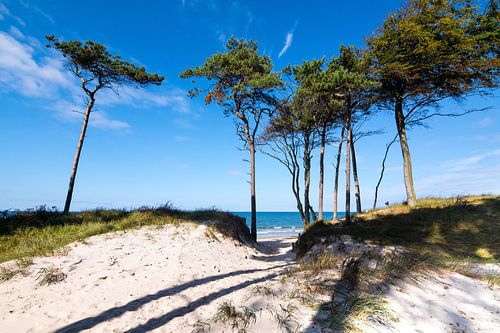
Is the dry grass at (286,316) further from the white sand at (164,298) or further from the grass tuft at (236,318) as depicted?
the grass tuft at (236,318)

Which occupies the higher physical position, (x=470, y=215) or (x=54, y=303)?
(x=470, y=215)

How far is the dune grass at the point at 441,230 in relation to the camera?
9.05 m

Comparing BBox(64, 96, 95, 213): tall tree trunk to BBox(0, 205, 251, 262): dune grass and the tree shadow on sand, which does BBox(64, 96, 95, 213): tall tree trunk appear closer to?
BBox(0, 205, 251, 262): dune grass

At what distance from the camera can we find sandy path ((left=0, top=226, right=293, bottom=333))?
428 cm

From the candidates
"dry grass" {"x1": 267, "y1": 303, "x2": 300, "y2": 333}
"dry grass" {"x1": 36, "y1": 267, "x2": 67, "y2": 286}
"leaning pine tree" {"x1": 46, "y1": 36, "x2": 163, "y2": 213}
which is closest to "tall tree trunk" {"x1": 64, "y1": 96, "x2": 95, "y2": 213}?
"leaning pine tree" {"x1": 46, "y1": 36, "x2": 163, "y2": 213}

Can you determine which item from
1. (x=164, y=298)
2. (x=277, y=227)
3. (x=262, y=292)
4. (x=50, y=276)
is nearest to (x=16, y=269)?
(x=50, y=276)

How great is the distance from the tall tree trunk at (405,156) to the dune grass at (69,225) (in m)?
10.4

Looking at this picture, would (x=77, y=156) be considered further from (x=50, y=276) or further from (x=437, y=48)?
(x=437, y=48)

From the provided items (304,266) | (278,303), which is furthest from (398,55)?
(278,303)

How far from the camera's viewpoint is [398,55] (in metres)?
14.3

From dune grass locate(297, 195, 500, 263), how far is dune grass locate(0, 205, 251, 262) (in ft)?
16.5

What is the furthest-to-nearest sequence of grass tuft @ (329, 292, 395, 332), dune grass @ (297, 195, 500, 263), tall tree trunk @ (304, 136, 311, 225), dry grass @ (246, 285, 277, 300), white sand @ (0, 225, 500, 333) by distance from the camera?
tall tree trunk @ (304, 136, 311, 225)
dune grass @ (297, 195, 500, 263)
dry grass @ (246, 285, 277, 300)
white sand @ (0, 225, 500, 333)
grass tuft @ (329, 292, 395, 332)

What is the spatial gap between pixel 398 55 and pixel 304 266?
1388 centimetres

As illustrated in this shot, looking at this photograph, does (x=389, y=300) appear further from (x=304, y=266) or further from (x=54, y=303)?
(x=54, y=303)
